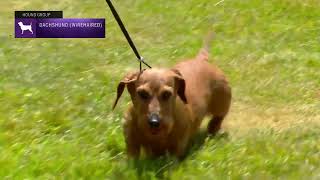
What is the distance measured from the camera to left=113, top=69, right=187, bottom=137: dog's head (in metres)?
4.23

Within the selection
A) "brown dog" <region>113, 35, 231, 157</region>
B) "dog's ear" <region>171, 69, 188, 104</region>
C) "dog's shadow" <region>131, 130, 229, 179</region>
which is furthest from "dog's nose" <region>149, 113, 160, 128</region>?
"dog's ear" <region>171, 69, 188, 104</region>

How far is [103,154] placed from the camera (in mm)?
4645

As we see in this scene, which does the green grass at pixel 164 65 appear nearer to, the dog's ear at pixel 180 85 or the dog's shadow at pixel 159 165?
the dog's shadow at pixel 159 165

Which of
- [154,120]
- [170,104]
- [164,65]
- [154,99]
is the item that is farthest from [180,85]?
[164,65]

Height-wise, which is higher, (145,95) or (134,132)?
(145,95)

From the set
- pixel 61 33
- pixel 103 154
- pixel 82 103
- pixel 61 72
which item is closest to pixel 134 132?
pixel 103 154

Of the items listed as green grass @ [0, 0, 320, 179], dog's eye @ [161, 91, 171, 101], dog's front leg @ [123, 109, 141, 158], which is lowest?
green grass @ [0, 0, 320, 179]

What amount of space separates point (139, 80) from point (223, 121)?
1786 mm

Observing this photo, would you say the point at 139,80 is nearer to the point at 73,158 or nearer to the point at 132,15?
the point at 73,158

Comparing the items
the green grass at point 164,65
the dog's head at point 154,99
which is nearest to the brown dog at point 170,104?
the dog's head at point 154,99

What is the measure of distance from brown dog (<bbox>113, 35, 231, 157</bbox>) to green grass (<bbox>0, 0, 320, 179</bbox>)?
0.52 ft

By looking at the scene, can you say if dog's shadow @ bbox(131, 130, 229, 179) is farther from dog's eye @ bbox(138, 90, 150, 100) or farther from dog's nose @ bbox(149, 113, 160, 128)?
dog's eye @ bbox(138, 90, 150, 100)

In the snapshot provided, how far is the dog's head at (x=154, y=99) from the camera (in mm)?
4228

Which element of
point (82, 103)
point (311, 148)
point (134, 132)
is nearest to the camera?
point (134, 132)
